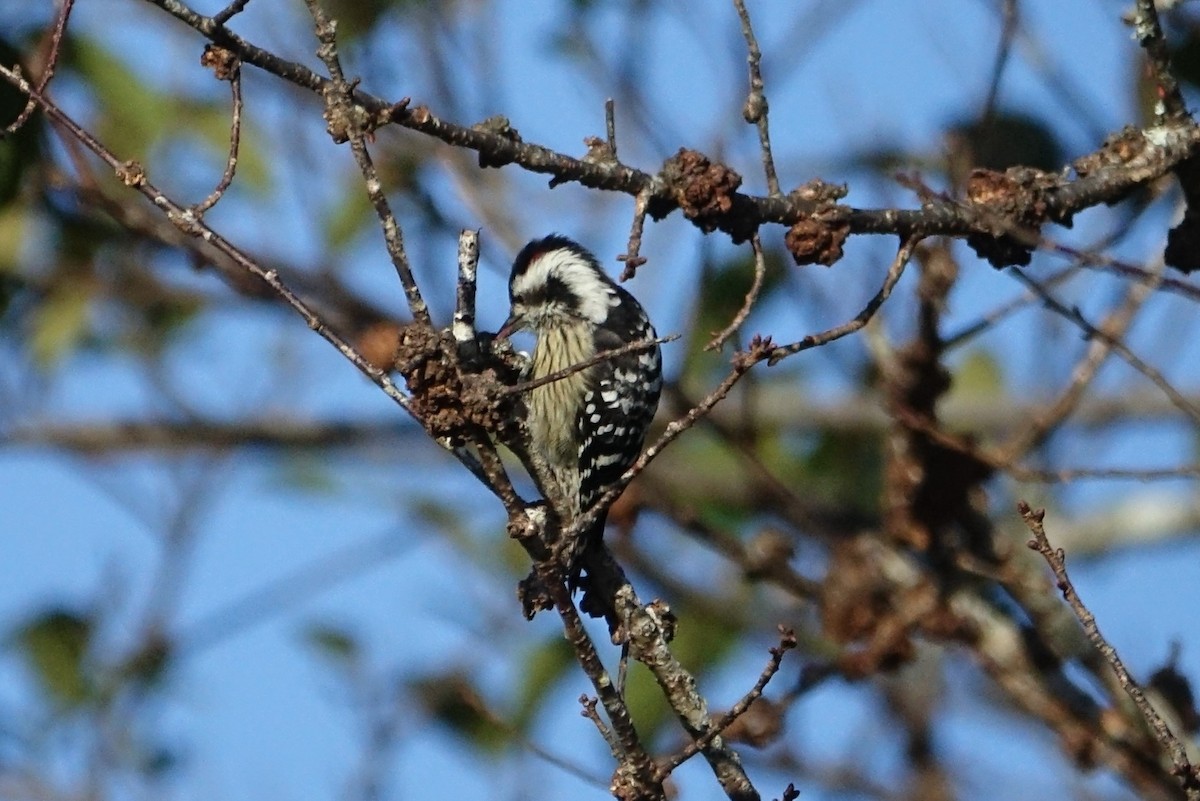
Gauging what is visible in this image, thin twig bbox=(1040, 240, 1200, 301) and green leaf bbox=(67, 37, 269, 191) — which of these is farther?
green leaf bbox=(67, 37, 269, 191)

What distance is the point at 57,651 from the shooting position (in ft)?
22.0

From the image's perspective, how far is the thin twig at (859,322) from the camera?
328 cm

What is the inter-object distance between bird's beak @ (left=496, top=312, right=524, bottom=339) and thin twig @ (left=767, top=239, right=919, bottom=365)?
2.04 m

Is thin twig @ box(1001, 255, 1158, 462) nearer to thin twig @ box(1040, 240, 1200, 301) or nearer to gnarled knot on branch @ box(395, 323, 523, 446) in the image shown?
thin twig @ box(1040, 240, 1200, 301)

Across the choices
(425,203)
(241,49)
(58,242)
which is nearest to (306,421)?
(58,242)

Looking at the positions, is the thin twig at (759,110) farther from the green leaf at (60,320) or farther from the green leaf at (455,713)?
the green leaf at (60,320)

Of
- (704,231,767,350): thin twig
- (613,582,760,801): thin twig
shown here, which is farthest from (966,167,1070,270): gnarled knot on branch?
(613,582,760,801): thin twig

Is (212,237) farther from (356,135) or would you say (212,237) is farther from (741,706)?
(741,706)

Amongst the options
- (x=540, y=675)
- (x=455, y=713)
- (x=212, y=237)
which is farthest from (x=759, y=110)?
(x=455, y=713)

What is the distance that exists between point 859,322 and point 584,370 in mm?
1504

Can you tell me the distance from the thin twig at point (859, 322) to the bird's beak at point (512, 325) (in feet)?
6.70

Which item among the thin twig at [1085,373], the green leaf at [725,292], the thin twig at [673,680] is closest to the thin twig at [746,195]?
the thin twig at [673,680]

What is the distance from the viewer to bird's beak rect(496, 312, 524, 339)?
5.43 meters

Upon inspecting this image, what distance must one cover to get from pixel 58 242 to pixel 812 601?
320 centimetres
